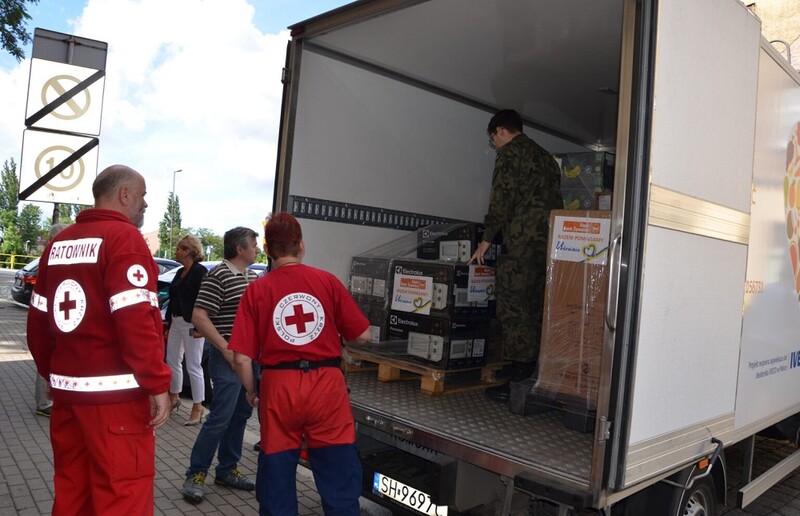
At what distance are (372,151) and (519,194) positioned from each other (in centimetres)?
105

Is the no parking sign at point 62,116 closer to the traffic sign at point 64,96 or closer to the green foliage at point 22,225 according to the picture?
the traffic sign at point 64,96

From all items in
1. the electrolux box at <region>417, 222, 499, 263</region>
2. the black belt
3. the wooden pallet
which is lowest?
the wooden pallet

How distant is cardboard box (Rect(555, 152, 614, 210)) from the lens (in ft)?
15.5

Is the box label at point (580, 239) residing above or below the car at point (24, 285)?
above

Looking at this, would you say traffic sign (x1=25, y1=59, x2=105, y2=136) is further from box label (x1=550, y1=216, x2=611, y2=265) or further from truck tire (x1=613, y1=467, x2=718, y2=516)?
truck tire (x1=613, y1=467, x2=718, y2=516)

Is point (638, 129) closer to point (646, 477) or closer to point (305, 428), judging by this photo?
point (646, 477)

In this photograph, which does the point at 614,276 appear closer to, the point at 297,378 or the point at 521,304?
the point at 297,378

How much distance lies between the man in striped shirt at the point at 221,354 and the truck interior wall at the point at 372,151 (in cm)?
51

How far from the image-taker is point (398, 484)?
3098mm

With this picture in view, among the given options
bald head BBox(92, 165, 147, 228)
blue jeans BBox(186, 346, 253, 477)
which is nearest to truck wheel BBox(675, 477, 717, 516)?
blue jeans BBox(186, 346, 253, 477)

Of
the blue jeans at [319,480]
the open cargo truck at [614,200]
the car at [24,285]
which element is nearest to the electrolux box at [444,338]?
the open cargo truck at [614,200]

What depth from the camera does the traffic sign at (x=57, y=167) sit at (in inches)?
156

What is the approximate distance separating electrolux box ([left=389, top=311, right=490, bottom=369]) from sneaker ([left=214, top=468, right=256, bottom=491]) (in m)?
1.42

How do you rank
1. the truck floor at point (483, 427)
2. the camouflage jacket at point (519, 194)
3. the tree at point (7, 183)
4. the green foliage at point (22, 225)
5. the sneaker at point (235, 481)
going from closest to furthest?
the truck floor at point (483, 427), the camouflage jacket at point (519, 194), the sneaker at point (235, 481), the green foliage at point (22, 225), the tree at point (7, 183)
